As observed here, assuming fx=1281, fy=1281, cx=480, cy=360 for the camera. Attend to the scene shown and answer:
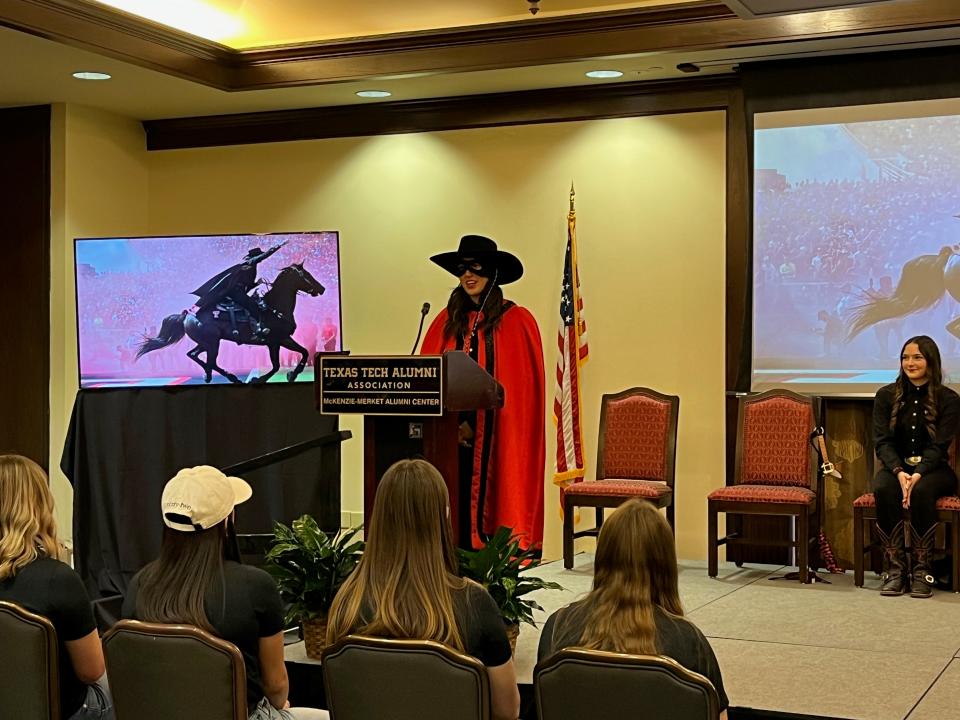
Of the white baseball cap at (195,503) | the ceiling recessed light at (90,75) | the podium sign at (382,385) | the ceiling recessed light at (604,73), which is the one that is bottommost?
the white baseball cap at (195,503)

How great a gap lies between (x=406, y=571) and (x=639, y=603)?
1.90ft

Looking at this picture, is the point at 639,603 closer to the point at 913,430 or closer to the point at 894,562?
the point at 894,562

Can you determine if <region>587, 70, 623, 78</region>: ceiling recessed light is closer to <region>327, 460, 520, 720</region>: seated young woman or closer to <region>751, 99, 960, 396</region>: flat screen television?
<region>751, 99, 960, 396</region>: flat screen television

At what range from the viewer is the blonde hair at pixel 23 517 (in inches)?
132

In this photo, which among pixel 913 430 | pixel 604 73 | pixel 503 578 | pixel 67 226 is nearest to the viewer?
pixel 503 578

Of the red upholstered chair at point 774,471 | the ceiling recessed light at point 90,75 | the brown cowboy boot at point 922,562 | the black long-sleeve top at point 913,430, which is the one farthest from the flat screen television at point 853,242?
the ceiling recessed light at point 90,75

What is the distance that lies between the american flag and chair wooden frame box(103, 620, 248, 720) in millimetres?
4315

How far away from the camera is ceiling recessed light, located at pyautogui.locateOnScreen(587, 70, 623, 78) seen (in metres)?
7.19

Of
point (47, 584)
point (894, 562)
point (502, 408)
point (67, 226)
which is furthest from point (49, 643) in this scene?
point (67, 226)

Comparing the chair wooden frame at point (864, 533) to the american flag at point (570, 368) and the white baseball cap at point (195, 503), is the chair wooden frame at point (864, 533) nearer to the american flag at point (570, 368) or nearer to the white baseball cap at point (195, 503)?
the american flag at point (570, 368)

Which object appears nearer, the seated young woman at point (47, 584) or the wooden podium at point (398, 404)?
the seated young woman at point (47, 584)

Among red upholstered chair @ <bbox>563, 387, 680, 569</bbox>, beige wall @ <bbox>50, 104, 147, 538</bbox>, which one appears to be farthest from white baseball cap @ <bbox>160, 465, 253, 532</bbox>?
Result: beige wall @ <bbox>50, 104, 147, 538</bbox>

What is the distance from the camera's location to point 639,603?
2609 mm

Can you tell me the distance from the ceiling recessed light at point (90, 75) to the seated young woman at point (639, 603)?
5.70 m
